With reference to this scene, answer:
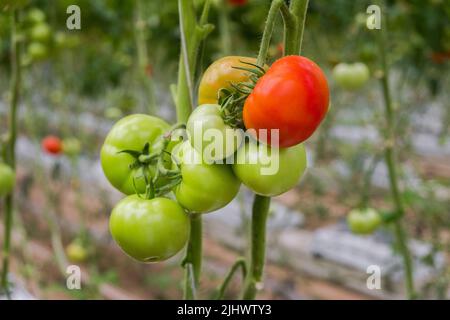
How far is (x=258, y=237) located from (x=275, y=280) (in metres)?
1.61

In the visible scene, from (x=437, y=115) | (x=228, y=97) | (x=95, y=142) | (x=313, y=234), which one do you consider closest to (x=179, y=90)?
(x=228, y=97)

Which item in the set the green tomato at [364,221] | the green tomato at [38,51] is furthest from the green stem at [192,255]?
the green tomato at [38,51]

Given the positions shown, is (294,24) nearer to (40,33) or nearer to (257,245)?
(257,245)

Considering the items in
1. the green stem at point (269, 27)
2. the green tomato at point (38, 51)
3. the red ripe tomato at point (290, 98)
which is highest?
the green tomato at point (38, 51)

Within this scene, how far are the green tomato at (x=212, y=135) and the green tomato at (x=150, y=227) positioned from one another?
57 mm

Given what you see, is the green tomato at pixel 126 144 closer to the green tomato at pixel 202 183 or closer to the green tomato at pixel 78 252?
the green tomato at pixel 202 183

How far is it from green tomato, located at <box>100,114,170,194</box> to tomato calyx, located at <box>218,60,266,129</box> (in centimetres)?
8

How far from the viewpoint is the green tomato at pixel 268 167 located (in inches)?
14.5

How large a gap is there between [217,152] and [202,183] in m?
0.03

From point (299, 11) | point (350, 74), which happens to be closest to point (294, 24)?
point (299, 11)

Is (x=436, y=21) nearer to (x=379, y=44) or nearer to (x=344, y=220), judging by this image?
(x=379, y=44)

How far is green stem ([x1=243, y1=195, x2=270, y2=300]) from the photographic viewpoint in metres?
0.45

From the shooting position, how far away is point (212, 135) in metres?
0.37
